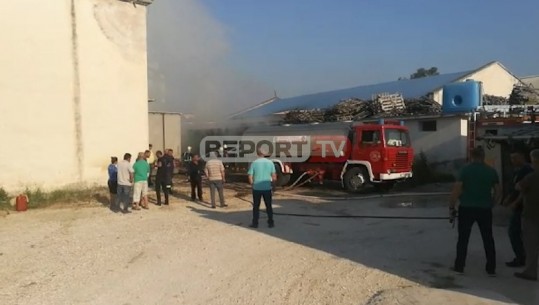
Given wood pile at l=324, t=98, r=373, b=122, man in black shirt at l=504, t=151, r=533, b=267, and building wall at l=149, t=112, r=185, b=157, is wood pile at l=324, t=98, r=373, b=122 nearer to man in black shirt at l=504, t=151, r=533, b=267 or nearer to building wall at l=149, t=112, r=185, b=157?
building wall at l=149, t=112, r=185, b=157

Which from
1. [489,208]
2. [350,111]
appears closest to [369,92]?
[350,111]

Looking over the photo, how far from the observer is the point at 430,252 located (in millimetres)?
7762

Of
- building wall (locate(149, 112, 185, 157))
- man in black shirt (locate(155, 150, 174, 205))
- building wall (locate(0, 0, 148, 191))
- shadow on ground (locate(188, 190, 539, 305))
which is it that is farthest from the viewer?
building wall (locate(149, 112, 185, 157))

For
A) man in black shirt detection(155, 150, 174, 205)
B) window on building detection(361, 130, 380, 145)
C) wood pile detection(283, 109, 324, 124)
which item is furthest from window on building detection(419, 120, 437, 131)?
man in black shirt detection(155, 150, 174, 205)

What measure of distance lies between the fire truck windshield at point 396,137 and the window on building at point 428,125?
16.1ft

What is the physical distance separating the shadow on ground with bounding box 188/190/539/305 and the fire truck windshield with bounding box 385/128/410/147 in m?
3.11

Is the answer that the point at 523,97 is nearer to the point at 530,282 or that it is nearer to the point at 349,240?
the point at 349,240

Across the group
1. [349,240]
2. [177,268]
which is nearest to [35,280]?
[177,268]

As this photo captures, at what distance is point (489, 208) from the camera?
6445mm

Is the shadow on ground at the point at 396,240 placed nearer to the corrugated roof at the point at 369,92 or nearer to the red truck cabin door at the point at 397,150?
the red truck cabin door at the point at 397,150

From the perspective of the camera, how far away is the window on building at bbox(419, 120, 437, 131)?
21.9m

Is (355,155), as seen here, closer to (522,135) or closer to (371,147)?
(371,147)

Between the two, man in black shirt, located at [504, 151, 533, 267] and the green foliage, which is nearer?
man in black shirt, located at [504, 151, 533, 267]

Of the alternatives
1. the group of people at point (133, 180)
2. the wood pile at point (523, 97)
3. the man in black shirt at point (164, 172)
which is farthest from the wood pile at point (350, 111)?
the group of people at point (133, 180)
